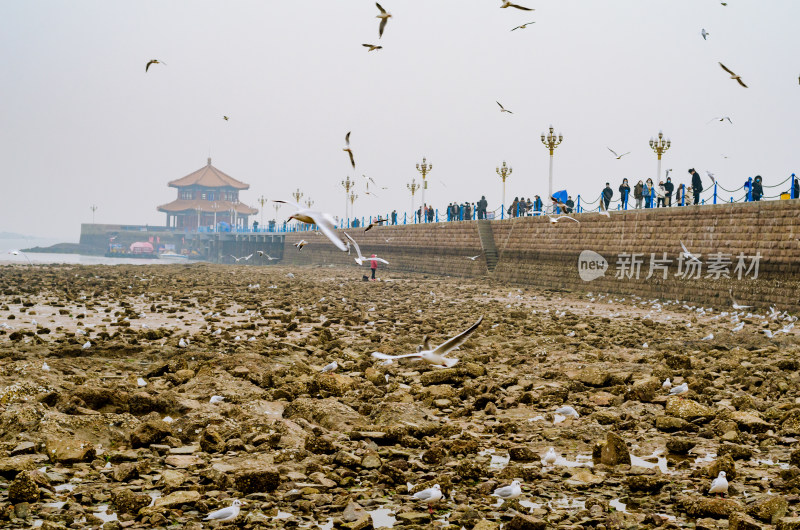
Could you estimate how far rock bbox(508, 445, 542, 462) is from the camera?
17.0 ft

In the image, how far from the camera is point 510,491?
168 inches

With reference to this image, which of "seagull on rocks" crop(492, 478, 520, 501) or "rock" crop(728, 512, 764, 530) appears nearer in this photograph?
"rock" crop(728, 512, 764, 530)

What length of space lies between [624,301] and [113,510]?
18.7 m

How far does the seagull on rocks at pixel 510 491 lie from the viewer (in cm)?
425

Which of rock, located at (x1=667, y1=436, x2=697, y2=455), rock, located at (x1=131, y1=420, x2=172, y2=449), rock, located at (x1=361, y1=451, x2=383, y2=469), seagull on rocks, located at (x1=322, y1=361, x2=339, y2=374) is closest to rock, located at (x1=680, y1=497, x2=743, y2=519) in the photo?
rock, located at (x1=667, y1=436, x2=697, y2=455)

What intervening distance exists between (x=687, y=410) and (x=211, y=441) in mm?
4194

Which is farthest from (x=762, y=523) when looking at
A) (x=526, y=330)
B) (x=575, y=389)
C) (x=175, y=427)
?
(x=526, y=330)

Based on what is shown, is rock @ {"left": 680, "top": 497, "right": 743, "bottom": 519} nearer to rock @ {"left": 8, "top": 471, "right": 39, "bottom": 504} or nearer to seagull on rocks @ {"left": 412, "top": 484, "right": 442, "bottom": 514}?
seagull on rocks @ {"left": 412, "top": 484, "right": 442, "bottom": 514}

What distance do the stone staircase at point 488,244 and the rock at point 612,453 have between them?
2651cm

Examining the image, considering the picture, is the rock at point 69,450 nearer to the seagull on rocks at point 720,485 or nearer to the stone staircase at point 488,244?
the seagull on rocks at point 720,485

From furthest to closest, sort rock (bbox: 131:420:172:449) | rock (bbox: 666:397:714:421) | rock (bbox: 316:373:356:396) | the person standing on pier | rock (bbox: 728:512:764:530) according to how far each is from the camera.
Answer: the person standing on pier
rock (bbox: 316:373:356:396)
rock (bbox: 666:397:714:421)
rock (bbox: 131:420:172:449)
rock (bbox: 728:512:764:530)

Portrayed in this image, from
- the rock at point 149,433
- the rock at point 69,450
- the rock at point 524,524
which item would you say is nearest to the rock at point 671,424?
the rock at point 524,524

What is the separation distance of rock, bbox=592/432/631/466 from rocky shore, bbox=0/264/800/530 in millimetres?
11

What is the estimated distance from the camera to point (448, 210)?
39531 millimetres
